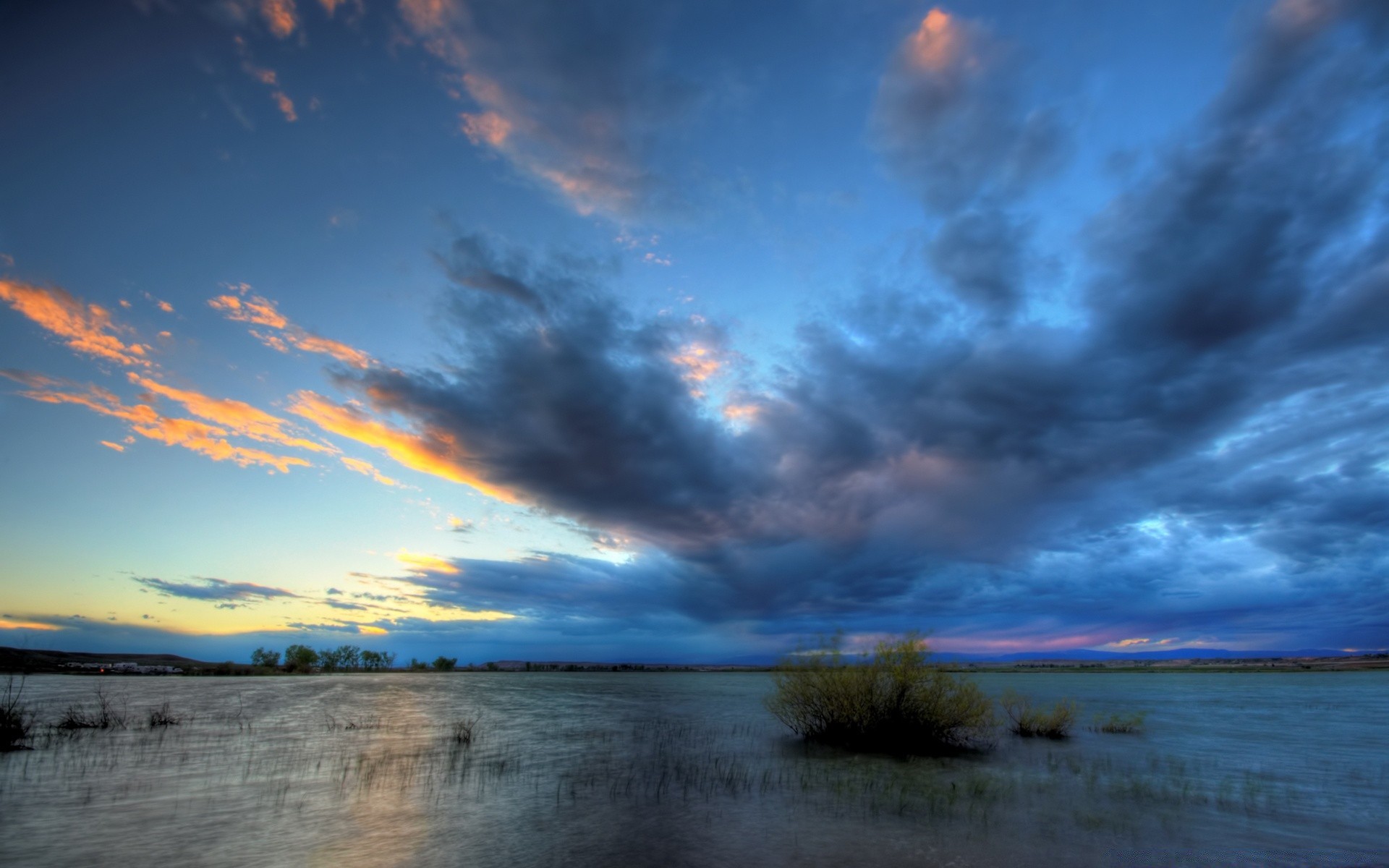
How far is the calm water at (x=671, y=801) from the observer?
50.6 feet

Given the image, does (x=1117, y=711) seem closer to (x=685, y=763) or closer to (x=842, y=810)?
(x=685, y=763)

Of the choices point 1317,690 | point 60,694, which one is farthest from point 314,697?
point 1317,690

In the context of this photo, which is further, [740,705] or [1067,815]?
[740,705]

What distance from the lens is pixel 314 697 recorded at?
255 feet

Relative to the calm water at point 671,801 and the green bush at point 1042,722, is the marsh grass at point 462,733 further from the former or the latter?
the green bush at point 1042,722

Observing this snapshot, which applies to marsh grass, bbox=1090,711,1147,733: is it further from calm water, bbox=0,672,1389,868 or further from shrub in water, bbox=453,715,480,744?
shrub in water, bbox=453,715,480,744

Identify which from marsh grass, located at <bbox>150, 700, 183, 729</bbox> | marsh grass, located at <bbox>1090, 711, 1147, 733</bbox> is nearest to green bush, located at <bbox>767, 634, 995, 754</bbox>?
marsh grass, located at <bbox>1090, 711, 1147, 733</bbox>

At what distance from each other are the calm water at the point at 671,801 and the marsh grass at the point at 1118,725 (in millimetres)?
3437

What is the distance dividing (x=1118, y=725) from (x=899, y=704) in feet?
75.8

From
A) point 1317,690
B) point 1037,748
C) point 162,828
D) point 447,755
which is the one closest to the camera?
point 162,828

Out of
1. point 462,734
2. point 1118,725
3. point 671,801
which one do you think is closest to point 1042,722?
point 1118,725

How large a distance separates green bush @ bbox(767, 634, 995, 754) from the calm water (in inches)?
101

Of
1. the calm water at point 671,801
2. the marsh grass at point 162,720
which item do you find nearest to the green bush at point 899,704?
the calm water at point 671,801

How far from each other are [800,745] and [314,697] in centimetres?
7040
